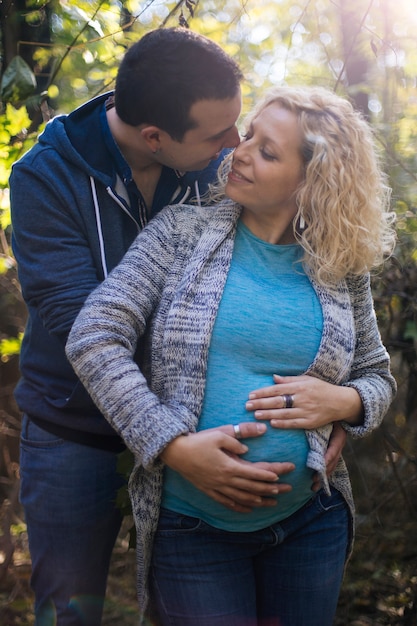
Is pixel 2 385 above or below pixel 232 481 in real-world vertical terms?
below

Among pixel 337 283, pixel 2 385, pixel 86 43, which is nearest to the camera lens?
pixel 337 283

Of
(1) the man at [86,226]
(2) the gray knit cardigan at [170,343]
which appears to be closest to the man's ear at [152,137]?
(1) the man at [86,226]

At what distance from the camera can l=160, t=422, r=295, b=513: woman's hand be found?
1543mm

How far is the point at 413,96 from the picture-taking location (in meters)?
3.04

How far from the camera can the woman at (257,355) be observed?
5.34 feet

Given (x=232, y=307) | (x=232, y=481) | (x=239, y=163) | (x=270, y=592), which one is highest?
(x=239, y=163)

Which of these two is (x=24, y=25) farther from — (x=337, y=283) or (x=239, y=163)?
(x=337, y=283)

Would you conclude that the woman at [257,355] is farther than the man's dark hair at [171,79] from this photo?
No

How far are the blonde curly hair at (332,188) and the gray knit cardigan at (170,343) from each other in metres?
0.08

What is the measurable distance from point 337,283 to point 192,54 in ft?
2.48

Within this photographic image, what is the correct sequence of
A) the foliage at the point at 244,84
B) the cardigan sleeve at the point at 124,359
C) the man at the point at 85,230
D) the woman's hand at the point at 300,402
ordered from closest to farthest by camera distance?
1. the cardigan sleeve at the point at 124,359
2. the woman's hand at the point at 300,402
3. the man at the point at 85,230
4. the foliage at the point at 244,84

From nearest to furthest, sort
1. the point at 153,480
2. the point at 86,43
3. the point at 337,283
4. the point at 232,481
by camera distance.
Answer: the point at 232,481, the point at 153,480, the point at 337,283, the point at 86,43

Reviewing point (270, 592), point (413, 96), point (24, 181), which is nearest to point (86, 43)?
point (24, 181)

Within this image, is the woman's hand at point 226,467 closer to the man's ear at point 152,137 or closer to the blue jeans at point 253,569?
the blue jeans at point 253,569
